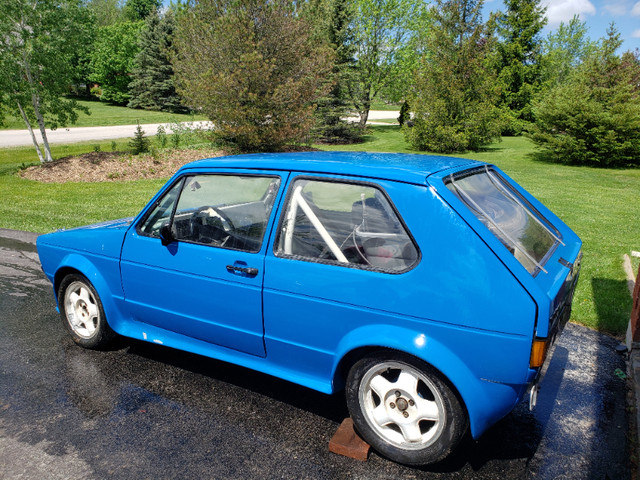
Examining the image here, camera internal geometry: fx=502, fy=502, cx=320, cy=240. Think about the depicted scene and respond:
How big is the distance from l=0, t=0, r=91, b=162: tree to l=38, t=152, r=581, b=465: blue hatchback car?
40.3ft

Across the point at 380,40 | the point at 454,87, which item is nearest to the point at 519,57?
the point at 380,40

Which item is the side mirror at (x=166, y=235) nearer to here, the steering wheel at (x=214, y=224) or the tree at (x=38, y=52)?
the steering wheel at (x=214, y=224)

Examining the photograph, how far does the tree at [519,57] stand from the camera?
106 feet

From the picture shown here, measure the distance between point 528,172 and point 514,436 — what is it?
1579 centimetres

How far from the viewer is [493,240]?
258 centimetres

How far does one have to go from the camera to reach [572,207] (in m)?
11.2

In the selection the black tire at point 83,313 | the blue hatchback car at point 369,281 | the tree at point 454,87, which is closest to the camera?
the blue hatchback car at point 369,281

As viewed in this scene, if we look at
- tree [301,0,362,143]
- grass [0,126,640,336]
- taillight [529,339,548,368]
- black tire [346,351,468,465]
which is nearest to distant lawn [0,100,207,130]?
tree [301,0,362,143]

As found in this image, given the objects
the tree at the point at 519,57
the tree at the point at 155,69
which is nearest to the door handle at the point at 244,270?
the tree at the point at 519,57

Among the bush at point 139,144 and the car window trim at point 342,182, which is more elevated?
the car window trim at point 342,182

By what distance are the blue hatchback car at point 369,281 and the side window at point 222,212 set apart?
0.04 ft

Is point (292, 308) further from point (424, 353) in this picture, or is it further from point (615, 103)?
point (615, 103)

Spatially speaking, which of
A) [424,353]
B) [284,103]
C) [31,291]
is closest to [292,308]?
[424,353]

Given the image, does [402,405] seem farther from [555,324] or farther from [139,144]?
[139,144]
